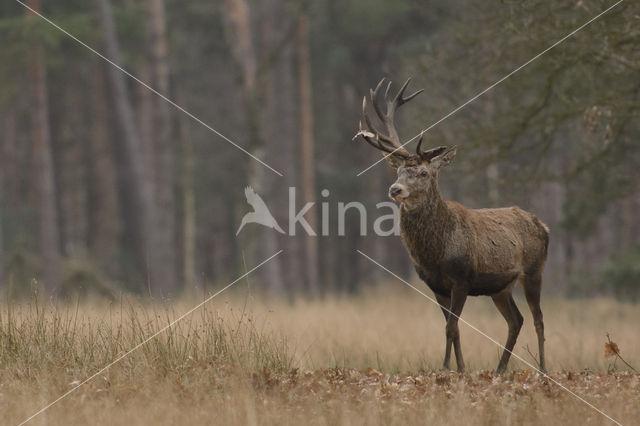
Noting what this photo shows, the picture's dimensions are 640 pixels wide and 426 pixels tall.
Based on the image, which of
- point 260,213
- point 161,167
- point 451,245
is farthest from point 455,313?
point 161,167

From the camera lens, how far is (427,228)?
26.7ft

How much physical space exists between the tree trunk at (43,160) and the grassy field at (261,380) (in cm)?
1147

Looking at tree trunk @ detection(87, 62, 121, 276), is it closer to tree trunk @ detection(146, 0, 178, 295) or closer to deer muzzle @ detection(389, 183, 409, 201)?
tree trunk @ detection(146, 0, 178, 295)

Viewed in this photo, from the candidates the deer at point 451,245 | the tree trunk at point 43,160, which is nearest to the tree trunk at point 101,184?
the tree trunk at point 43,160

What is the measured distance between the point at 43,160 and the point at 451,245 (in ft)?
46.8

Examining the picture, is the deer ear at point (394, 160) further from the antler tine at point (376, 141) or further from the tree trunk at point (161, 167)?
the tree trunk at point (161, 167)

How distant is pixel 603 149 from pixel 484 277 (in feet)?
11.3

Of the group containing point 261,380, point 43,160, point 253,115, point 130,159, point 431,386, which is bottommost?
point 431,386

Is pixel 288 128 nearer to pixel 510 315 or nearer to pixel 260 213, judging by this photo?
pixel 260 213

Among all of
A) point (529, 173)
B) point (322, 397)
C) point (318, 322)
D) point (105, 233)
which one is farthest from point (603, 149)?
point (105, 233)

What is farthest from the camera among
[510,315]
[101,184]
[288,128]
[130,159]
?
[101,184]

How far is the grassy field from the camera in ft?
20.3


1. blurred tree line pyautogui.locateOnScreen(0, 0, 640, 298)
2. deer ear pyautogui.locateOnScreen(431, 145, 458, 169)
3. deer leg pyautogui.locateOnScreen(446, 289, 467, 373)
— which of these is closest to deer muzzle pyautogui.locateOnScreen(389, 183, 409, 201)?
deer ear pyautogui.locateOnScreen(431, 145, 458, 169)

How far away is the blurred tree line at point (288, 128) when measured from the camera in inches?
442
